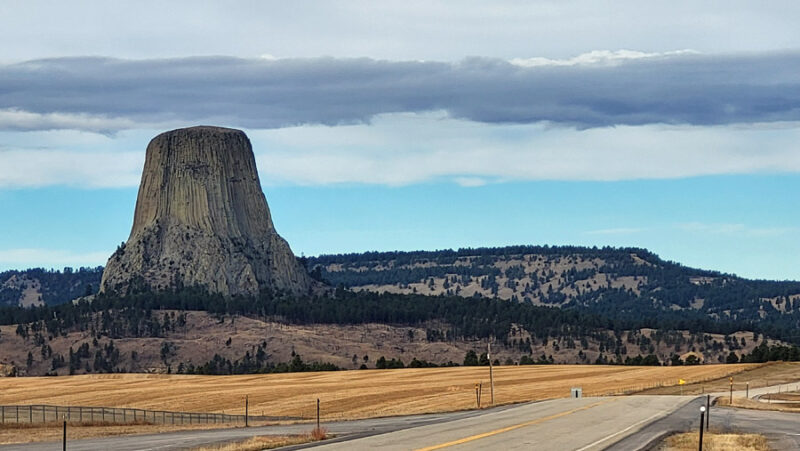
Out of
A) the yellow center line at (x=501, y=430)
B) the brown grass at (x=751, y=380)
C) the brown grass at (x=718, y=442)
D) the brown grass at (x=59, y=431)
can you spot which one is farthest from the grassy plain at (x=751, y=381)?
the brown grass at (x=59, y=431)

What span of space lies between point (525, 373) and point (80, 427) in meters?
89.0

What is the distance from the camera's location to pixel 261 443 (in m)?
50.3

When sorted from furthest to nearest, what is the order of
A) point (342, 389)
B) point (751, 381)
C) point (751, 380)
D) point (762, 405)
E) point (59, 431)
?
point (751, 380), point (751, 381), point (342, 389), point (762, 405), point (59, 431)

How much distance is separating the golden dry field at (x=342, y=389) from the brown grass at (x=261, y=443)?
29.0m

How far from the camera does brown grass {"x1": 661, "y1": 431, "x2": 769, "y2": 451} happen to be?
163 feet

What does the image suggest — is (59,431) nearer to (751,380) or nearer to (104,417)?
(104,417)

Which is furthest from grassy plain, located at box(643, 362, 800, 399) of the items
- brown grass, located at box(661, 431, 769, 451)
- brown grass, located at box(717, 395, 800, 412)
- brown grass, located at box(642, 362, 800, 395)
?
brown grass, located at box(661, 431, 769, 451)

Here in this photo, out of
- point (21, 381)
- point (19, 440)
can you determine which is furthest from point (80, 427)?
point (21, 381)

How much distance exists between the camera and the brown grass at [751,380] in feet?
358

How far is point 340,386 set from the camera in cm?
13462

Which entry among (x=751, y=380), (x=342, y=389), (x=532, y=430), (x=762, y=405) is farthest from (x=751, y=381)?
(x=532, y=430)

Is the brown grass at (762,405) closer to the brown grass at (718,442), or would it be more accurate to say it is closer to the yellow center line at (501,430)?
the yellow center line at (501,430)

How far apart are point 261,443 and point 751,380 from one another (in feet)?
301

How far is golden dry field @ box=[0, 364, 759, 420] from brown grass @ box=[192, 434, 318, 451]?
29031mm
